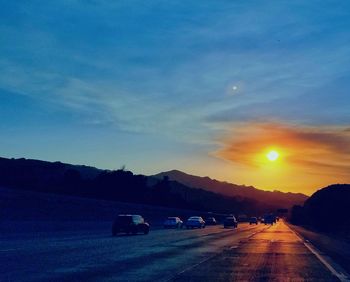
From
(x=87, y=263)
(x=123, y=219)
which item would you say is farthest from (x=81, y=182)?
(x=87, y=263)

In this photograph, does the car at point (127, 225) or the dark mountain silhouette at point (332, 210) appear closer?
the car at point (127, 225)

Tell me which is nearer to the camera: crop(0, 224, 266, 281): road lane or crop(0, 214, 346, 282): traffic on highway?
crop(0, 224, 266, 281): road lane

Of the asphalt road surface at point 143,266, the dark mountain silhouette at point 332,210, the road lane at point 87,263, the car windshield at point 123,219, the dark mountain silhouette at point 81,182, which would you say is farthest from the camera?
the dark mountain silhouette at point 332,210

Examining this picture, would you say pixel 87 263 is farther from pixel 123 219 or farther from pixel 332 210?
pixel 332 210

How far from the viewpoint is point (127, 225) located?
57438mm

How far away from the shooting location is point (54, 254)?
1175 inches

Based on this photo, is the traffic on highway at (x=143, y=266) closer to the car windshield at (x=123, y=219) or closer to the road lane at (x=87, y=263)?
the road lane at (x=87, y=263)

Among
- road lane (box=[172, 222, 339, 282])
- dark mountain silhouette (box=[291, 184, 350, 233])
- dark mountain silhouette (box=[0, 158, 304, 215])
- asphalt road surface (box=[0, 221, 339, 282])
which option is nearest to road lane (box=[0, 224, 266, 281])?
asphalt road surface (box=[0, 221, 339, 282])

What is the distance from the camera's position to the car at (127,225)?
185 ft

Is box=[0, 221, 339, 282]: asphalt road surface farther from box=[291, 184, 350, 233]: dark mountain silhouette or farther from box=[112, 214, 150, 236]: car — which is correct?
box=[291, 184, 350, 233]: dark mountain silhouette

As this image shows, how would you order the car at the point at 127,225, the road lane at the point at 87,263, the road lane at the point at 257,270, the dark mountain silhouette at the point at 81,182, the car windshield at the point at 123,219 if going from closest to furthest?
the road lane at the point at 87,263 < the road lane at the point at 257,270 < the car at the point at 127,225 < the car windshield at the point at 123,219 < the dark mountain silhouette at the point at 81,182

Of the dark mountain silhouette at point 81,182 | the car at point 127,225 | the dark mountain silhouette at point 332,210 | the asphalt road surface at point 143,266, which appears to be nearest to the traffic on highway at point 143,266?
the asphalt road surface at point 143,266

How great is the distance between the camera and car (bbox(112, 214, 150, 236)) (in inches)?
2226

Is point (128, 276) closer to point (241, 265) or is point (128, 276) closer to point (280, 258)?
point (241, 265)
